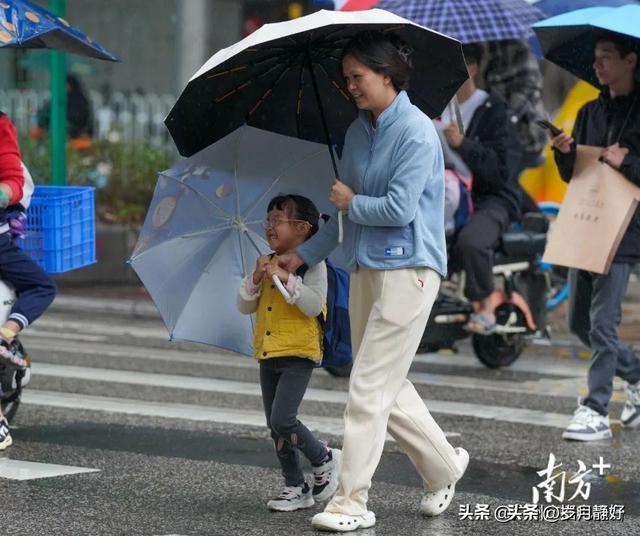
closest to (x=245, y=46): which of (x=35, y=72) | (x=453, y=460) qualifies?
(x=453, y=460)

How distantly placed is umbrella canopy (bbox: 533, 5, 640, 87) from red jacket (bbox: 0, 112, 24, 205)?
2.74 meters

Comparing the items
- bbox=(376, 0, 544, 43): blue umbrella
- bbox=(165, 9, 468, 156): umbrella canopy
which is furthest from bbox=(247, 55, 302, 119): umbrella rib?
bbox=(376, 0, 544, 43): blue umbrella

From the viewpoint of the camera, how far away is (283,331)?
226 inches

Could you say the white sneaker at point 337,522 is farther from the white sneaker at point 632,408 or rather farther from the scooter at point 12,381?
the white sneaker at point 632,408

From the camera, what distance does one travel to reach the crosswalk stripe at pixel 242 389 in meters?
8.29

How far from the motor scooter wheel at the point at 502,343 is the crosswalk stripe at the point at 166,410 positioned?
2.28m

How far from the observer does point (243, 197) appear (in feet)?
20.1

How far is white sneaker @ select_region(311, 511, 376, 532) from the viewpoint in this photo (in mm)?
5426

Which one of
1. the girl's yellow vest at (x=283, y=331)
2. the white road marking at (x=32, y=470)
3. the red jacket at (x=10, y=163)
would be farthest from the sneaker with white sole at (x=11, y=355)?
the girl's yellow vest at (x=283, y=331)

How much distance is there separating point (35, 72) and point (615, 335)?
34.1ft

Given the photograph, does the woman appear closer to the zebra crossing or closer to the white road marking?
the white road marking

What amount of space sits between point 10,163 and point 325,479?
85.2 inches

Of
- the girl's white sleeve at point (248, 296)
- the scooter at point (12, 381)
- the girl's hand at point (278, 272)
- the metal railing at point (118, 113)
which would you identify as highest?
the girl's hand at point (278, 272)

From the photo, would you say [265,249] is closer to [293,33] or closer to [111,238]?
[293,33]
